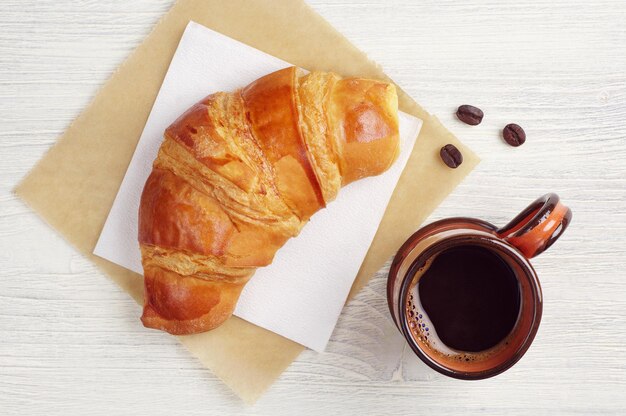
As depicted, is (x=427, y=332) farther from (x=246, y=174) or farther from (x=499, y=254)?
(x=246, y=174)

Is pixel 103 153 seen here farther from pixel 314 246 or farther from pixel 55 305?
pixel 314 246

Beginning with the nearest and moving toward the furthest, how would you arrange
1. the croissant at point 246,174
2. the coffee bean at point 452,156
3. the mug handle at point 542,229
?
the mug handle at point 542,229 → the croissant at point 246,174 → the coffee bean at point 452,156

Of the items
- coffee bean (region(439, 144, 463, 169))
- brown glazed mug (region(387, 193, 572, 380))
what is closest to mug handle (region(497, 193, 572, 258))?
brown glazed mug (region(387, 193, 572, 380))

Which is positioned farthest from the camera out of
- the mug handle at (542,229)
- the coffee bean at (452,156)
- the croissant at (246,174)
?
the coffee bean at (452,156)

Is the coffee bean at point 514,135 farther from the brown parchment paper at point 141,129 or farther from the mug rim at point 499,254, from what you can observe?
the mug rim at point 499,254

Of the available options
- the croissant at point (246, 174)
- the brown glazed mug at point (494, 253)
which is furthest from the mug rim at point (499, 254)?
the croissant at point (246, 174)

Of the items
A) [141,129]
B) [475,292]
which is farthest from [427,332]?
[141,129]

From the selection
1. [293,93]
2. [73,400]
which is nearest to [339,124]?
[293,93]
